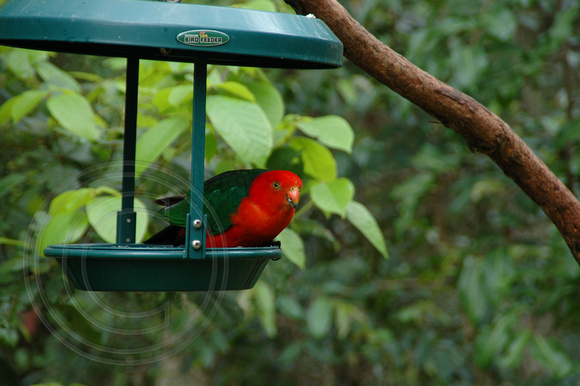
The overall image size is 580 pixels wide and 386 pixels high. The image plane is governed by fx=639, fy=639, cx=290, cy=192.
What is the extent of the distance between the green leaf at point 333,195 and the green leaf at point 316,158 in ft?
0.13

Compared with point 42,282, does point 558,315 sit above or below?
below

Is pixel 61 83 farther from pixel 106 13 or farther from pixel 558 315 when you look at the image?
pixel 558 315

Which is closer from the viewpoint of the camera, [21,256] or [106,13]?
[106,13]

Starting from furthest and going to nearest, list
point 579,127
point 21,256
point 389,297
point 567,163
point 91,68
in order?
1. point 389,297
2. point 91,68
3. point 567,163
4. point 579,127
5. point 21,256

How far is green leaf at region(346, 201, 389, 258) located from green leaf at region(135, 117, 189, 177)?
24.0 inches

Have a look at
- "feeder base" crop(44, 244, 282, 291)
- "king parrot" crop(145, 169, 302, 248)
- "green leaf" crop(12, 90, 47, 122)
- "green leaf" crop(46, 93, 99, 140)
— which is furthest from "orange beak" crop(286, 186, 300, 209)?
"green leaf" crop(12, 90, 47, 122)

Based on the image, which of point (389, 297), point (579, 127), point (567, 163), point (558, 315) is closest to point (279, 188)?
point (579, 127)

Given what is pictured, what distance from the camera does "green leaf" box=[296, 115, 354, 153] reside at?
6.31 ft

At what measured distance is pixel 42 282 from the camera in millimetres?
2066

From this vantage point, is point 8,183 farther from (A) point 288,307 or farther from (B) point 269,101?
(A) point 288,307

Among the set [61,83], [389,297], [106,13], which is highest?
[106,13]

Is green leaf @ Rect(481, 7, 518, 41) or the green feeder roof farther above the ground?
the green feeder roof

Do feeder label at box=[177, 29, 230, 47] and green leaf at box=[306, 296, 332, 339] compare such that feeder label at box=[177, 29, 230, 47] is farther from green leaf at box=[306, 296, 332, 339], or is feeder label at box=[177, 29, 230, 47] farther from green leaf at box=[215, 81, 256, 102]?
green leaf at box=[306, 296, 332, 339]

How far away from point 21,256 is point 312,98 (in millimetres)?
2558
